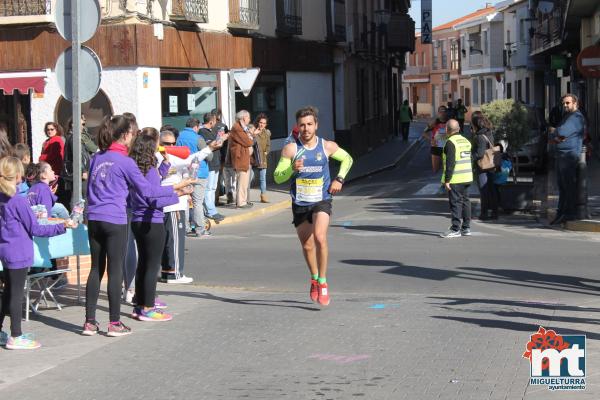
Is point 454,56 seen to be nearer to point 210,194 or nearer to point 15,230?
point 210,194

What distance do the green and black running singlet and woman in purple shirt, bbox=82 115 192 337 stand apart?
1.49m

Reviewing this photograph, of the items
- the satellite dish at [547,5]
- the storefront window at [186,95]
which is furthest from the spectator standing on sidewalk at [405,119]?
the storefront window at [186,95]

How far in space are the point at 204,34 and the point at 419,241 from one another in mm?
9539

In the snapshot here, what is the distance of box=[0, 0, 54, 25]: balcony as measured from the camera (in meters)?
20.6

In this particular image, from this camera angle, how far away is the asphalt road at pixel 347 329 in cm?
702

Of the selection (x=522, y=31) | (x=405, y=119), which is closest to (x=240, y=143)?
(x=405, y=119)

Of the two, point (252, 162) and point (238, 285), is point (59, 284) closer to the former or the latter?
point (238, 285)

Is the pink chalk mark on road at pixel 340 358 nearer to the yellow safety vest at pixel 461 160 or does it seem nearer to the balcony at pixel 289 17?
the yellow safety vest at pixel 461 160

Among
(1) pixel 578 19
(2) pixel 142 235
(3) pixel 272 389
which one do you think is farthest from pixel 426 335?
(1) pixel 578 19

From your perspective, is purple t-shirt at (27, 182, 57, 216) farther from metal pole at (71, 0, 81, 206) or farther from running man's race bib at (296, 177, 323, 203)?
running man's race bib at (296, 177, 323, 203)

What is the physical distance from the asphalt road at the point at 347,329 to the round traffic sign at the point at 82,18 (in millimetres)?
2756

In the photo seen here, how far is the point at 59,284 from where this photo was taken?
429 inches

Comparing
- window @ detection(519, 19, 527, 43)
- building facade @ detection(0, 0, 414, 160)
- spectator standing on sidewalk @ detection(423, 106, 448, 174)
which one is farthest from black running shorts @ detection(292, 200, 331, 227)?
window @ detection(519, 19, 527, 43)

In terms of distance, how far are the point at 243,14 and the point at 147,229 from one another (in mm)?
16572
